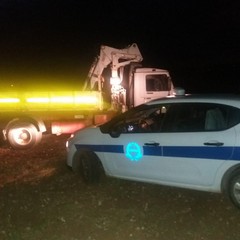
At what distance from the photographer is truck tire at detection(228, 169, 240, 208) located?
5.99 m

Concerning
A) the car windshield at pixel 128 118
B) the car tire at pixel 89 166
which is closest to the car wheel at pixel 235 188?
the car windshield at pixel 128 118

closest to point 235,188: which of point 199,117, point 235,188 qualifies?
point 235,188

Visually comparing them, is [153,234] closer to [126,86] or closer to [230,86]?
[126,86]

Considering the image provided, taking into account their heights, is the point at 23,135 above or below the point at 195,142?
below

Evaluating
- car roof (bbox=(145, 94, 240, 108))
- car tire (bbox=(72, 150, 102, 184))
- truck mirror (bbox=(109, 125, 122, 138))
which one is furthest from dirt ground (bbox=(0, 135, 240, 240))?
car roof (bbox=(145, 94, 240, 108))

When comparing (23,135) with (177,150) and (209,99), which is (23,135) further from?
(209,99)

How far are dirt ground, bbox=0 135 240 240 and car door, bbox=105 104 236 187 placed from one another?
39 centimetres

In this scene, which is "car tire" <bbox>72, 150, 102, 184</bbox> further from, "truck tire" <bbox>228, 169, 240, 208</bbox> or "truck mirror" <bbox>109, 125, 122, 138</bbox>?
"truck tire" <bbox>228, 169, 240, 208</bbox>

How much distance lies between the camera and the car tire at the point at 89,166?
750 centimetres

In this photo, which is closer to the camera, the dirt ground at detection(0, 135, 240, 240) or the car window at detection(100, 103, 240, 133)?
Result: the dirt ground at detection(0, 135, 240, 240)

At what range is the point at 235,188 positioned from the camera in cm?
601

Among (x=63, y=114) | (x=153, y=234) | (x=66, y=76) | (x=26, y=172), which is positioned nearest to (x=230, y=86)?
(x=66, y=76)

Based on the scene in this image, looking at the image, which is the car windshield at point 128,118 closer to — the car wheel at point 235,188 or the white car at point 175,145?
the white car at point 175,145

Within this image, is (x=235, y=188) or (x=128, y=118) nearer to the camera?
(x=235, y=188)
